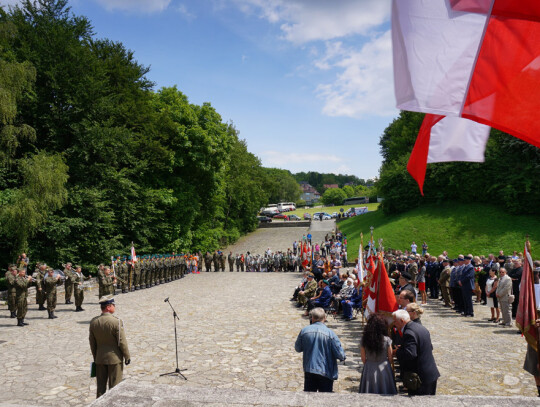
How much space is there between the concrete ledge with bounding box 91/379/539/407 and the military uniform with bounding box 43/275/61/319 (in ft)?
37.2

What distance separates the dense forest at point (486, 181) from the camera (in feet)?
115

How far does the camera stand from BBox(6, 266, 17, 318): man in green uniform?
42.7 feet

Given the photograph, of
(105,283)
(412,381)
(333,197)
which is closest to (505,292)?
(412,381)

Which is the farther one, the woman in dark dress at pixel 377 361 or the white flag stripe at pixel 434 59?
the woman in dark dress at pixel 377 361

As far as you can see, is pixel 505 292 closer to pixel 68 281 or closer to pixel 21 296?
pixel 21 296

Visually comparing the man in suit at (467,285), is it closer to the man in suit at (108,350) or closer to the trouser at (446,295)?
the trouser at (446,295)

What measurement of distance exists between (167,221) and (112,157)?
28.6 ft

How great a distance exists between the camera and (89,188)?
85.3 feet

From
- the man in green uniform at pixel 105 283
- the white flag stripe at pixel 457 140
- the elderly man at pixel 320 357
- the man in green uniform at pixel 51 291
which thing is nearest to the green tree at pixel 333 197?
the man in green uniform at pixel 105 283

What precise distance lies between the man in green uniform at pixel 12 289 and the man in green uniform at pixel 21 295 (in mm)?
183

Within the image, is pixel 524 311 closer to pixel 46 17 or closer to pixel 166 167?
pixel 166 167

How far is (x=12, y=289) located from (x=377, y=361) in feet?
44.1

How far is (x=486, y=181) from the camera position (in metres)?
37.8

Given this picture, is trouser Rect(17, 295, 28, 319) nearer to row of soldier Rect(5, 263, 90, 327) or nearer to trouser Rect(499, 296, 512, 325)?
row of soldier Rect(5, 263, 90, 327)
